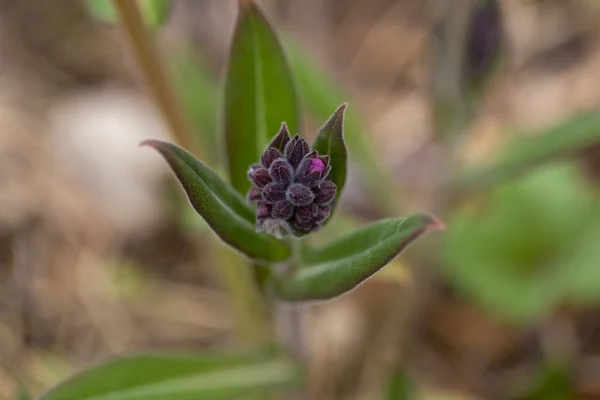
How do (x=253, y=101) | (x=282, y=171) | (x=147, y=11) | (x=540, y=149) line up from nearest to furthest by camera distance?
(x=282, y=171), (x=147, y=11), (x=253, y=101), (x=540, y=149)

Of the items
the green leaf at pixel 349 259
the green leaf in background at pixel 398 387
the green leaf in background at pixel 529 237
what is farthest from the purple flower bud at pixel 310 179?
the green leaf in background at pixel 529 237

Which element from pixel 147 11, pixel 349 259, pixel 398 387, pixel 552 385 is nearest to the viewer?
pixel 349 259

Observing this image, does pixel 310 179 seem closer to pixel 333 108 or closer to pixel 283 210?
pixel 283 210

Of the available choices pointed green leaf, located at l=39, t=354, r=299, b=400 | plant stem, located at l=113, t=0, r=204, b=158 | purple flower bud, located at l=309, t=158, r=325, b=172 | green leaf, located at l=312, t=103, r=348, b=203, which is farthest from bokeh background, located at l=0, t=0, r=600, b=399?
purple flower bud, located at l=309, t=158, r=325, b=172

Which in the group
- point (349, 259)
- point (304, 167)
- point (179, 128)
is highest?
point (179, 128)

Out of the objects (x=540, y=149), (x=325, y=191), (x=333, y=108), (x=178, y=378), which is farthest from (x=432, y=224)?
(x=333, y=108)

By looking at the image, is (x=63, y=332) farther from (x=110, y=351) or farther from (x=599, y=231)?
(x=599, y=231)

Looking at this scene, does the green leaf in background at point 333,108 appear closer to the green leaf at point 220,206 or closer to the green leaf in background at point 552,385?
the green leaf in background at point 552,385

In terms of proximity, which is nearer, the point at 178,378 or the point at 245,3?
the point at 245,3
